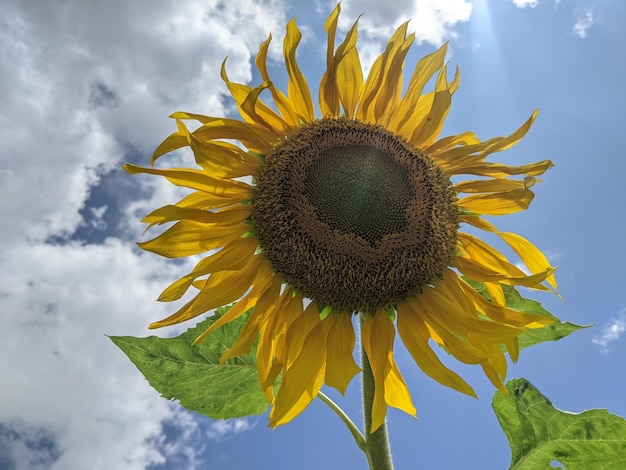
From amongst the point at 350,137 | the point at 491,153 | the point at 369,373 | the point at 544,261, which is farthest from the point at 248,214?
the point at 544,261

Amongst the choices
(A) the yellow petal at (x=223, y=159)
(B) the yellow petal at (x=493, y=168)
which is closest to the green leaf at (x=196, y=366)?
(A) the yellow petal at (x=223, y=159)

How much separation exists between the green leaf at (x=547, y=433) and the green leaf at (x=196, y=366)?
1.26 meters

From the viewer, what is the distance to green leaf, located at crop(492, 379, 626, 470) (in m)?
2.96

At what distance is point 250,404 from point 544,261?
164 centimetres

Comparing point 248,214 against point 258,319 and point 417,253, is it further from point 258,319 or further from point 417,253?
point 417,253

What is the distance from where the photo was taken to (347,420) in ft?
9.32

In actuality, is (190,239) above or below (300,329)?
above

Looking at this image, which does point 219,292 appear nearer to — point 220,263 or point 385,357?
point 220,263

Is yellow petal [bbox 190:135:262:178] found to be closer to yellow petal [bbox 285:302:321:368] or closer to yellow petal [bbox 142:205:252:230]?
yellow petal [bbox 142:205:252:230]

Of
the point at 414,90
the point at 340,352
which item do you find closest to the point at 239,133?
the point at 414,90

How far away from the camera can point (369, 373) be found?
2.80 meters

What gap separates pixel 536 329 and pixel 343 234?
3.28 feet

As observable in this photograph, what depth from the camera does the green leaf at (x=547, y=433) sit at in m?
2.96

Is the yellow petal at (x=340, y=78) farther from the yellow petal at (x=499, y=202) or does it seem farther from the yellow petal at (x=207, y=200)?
the yellow petal at (x=499, y=202)
